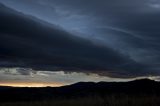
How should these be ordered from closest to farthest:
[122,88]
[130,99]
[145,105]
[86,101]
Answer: [145,105] < [130,99] < [86,101] < [122,88]

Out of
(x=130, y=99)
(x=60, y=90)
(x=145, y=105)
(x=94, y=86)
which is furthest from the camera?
(x=94, y=86)

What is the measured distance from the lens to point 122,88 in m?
115

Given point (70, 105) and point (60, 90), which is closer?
point (70, 105)

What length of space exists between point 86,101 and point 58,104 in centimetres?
428

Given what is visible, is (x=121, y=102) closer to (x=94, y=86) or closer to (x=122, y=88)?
(x=122, y=88)

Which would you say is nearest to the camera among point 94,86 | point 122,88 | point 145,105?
point 145,105

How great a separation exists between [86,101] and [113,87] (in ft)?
299

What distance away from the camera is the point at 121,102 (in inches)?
1066

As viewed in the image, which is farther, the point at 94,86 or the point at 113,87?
the point at 94,86

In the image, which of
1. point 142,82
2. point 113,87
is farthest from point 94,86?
point 142,82

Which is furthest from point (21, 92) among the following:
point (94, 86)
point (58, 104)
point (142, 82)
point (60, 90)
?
point (58, 104)

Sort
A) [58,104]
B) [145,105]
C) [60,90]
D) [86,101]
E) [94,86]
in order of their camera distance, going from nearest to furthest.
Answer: [145,105], [86,101], [58,104], [60,90], [94,86]

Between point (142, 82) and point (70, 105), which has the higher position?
point (142, 82)

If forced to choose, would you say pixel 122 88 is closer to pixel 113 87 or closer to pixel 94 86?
pixel 113 87
